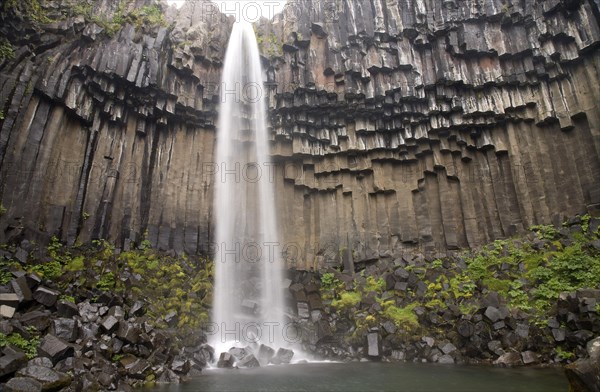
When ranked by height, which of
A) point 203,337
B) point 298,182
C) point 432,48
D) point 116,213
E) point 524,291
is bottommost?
point 203,337

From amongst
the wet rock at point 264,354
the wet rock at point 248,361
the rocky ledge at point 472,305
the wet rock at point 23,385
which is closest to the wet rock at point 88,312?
the wet rock at point 23,385

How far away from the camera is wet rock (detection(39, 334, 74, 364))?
30.6 ft

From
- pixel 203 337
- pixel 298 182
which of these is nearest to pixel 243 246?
pixel 298 182

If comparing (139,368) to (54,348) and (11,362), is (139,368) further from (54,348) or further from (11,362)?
(11,362)

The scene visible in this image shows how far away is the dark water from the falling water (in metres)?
6.54

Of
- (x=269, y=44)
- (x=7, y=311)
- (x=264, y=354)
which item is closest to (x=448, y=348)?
(x=264, y=354)

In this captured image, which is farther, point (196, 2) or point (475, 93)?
point (196, 2)

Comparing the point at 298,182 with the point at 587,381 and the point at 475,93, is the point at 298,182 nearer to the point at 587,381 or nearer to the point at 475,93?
the point at 475,93

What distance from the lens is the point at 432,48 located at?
2175 cm

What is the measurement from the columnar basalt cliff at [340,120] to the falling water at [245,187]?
65 centimetres

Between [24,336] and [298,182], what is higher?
[298,182]

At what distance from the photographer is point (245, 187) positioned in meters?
21.9

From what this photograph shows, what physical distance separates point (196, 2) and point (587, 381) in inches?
1006

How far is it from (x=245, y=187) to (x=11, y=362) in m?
14.7
